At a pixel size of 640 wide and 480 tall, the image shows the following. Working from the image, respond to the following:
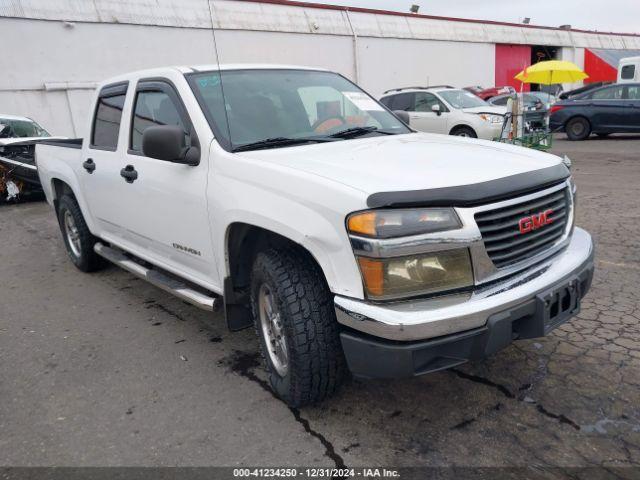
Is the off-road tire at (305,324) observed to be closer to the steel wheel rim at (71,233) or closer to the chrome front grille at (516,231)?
the chrome front grille at (516,231)

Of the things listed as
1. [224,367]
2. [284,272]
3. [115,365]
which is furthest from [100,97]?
[284,272]

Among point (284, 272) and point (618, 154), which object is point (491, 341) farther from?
point (618, 154)

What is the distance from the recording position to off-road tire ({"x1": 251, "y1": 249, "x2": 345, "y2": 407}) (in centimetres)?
249

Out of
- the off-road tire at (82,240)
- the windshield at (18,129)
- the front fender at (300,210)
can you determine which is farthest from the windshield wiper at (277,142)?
the windshield at (18,129)

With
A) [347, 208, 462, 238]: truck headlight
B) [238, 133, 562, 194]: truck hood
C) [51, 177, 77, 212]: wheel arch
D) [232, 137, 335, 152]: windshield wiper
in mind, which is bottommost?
[51, 177, 77, 212]: wheel arch

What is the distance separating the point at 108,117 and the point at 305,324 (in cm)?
293

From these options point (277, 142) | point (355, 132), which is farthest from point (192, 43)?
point (277, 142)

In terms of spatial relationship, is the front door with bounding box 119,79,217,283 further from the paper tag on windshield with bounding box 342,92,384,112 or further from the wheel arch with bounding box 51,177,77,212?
the wheel arch with bounding box 51,177,77,212

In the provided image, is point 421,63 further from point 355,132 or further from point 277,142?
point 277,142

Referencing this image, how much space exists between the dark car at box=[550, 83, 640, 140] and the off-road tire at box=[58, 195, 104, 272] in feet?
46.1

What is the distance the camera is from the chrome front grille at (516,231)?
2.30 meters

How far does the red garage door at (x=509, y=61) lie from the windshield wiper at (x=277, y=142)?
1112 inches

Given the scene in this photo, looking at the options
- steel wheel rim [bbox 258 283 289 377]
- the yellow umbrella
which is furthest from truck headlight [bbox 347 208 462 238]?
the yellow umbrella

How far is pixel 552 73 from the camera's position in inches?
587
